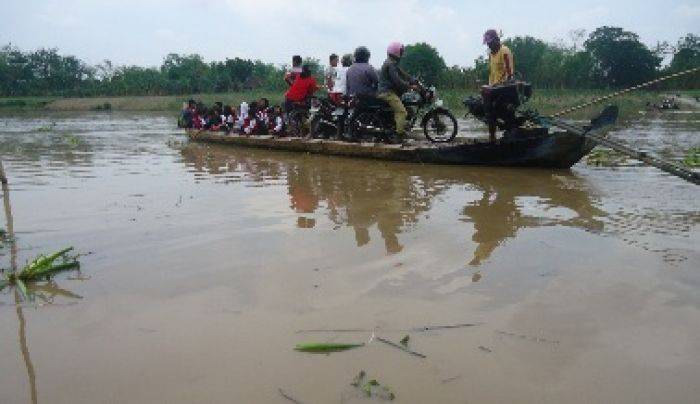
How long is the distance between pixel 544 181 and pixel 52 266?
214 inches

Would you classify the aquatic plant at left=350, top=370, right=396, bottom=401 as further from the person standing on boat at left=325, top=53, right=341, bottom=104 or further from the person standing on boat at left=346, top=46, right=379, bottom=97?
the person standing on boat at left=325, top=53, right=341, bottom=104

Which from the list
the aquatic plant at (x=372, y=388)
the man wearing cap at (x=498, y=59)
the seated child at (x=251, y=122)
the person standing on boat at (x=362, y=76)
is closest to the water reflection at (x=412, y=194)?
the person standing on boat at (x=362, y=76)

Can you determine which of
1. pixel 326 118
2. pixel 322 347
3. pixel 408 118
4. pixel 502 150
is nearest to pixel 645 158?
pixel 502 150

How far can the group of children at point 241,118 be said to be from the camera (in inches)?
476

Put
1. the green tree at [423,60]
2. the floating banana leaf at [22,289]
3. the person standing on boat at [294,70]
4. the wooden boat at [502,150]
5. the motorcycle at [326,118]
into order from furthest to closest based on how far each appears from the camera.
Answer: the green tree at [423,60] → the person standing on boat at [294,70] → the motorcycle at [326,118] → the wooden boat at [502,150] → the floating banana leaf at [22,289]

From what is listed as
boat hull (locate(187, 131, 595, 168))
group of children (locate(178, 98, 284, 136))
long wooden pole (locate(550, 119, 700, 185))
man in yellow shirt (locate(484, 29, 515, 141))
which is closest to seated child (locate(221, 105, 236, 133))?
group of children (locate(178, 98, 284, 136))

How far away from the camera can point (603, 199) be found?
18.0 feet

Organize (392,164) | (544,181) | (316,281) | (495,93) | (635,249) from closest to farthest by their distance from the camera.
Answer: (316,281)
(635,249)
(544,181)
(495,93)
(392,164)

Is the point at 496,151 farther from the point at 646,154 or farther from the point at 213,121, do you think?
the point at 213,121

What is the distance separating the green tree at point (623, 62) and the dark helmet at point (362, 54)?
161ft

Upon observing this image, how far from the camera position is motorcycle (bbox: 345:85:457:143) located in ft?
28.5

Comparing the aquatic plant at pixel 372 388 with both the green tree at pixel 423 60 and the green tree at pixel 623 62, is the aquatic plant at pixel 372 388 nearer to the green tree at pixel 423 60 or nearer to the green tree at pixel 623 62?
the green tree at pixel 423 60

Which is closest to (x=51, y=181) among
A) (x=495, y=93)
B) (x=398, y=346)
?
(x=495, y=93)

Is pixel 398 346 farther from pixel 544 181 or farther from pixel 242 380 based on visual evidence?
pixel 544 181
